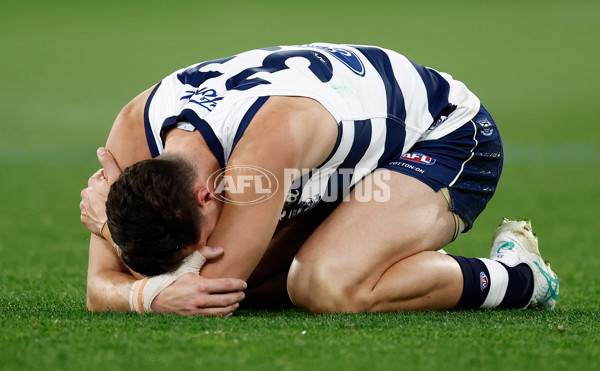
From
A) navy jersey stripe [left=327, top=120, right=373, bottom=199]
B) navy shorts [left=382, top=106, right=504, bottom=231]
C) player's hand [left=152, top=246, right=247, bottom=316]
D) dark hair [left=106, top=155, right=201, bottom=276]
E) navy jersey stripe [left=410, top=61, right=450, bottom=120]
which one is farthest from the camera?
navy jersey stripe [left=410, top=61, right=450, bottom=120]

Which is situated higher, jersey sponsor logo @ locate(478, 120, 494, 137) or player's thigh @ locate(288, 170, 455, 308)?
jersey sponsor logo @ locate(478, 120, 494, 137)

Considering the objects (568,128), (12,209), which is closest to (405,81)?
(12,209)

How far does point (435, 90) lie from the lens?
3.09 meters

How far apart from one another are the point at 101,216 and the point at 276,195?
704mm

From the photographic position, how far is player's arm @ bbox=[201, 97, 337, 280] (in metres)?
2.41

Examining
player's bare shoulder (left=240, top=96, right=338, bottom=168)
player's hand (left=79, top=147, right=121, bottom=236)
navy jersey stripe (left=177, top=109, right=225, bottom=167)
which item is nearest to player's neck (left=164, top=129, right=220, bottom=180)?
navy jersey stripe (left=177, top=109, right=225, bottom=167)

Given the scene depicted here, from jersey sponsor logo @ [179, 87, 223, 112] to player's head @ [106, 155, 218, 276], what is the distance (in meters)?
0.25

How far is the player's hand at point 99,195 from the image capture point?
2828 millimetres

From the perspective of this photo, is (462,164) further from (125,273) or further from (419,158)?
(125,273)

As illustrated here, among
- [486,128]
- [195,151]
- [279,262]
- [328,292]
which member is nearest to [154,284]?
[195,151]

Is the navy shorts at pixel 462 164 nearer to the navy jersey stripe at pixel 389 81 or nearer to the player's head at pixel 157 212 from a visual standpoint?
the navy jersey stripe at pixel 389 81

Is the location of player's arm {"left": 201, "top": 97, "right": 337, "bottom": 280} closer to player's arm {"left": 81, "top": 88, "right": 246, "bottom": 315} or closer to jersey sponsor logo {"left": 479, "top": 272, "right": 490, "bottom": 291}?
player's arm {"left": 81, "top": 88, "right": 246, "bottom": 315}

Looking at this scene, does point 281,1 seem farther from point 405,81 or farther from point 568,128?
point 405,81

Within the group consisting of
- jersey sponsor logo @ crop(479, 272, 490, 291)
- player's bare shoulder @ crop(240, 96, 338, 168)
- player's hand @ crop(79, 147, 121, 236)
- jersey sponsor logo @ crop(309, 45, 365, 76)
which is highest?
jersey sponsor logo @ crop(309, 45, 365, 76)
